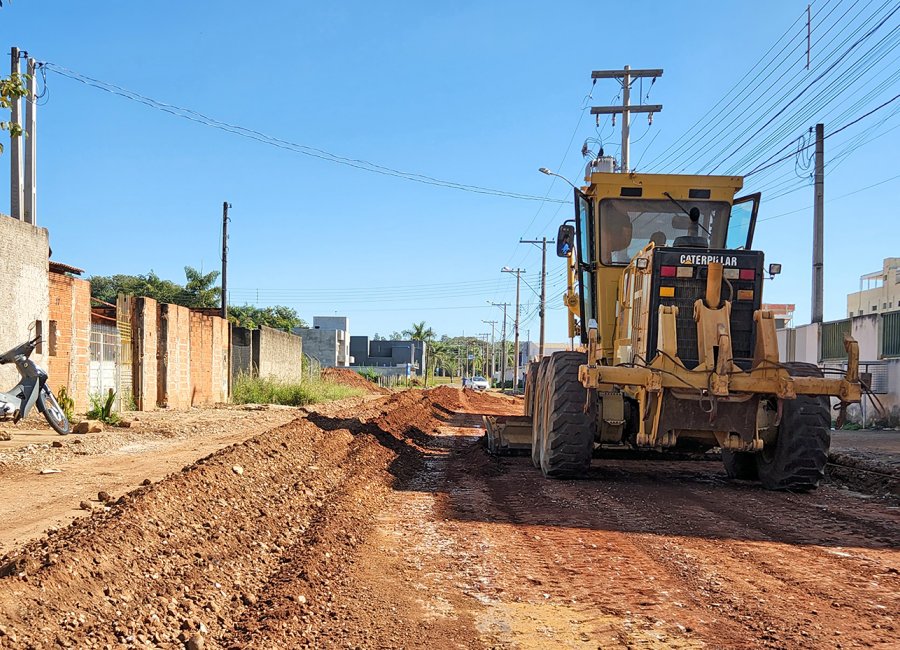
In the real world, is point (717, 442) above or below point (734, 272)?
below

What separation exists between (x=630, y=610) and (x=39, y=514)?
5213 mm

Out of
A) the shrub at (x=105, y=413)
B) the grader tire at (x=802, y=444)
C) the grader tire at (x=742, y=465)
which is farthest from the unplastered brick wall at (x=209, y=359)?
the grader tire at (x=802, y=444)

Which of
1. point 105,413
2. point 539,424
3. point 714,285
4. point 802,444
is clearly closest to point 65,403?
point 105,413

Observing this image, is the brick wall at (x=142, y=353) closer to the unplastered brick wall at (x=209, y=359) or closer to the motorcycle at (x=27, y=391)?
the unplastered brick wall at (x=209, y=359)

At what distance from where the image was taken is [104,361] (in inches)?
744

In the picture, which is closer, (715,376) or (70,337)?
(715,376)

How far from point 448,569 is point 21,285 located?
40.5ft

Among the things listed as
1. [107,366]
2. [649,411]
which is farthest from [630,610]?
[107,366]

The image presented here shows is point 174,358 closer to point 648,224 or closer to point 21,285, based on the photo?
point 21,285

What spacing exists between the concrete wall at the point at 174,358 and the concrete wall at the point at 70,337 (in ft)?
11.7

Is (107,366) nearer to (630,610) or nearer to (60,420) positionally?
(60,420)

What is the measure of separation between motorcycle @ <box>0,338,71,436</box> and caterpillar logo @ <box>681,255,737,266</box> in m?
9.50

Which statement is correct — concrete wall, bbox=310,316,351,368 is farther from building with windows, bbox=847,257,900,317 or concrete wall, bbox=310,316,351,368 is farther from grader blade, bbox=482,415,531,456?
grader blade, bbox=482,415,531,456

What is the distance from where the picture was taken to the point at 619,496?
31.0ft
